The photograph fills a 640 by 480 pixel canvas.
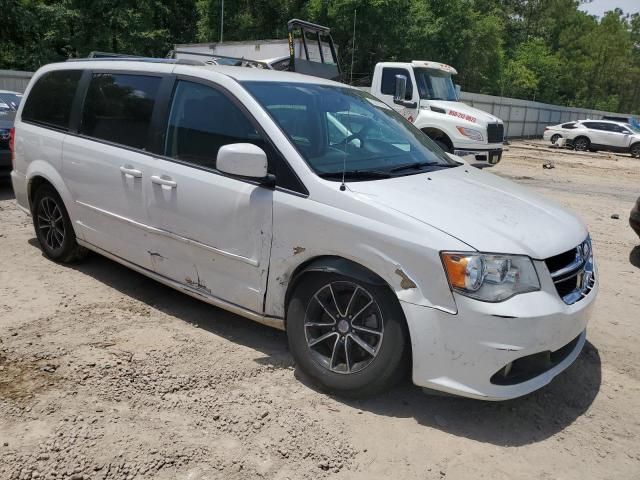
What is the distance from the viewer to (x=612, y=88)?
66250 millimetres

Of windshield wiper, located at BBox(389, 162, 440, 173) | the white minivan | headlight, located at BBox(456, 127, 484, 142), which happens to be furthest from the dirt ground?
headlight, located at BBox(456, 127, 484, 142)

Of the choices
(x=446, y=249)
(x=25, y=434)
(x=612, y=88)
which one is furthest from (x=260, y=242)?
(x=612, y=88)

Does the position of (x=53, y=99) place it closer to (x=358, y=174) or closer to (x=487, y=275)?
(x=358, y=174)

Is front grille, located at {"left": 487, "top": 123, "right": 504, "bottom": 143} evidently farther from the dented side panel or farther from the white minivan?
the dented side panel

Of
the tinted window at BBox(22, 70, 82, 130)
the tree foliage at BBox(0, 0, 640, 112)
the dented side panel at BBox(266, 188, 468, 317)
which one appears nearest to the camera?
the dented side panel at BBox(266, 188, 468, 317)

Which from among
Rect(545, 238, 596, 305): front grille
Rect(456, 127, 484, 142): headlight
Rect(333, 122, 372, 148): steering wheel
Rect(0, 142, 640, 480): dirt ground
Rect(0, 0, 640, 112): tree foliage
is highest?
Rect(0, 0, 640, 112): tree foliage

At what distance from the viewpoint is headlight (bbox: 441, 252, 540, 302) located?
2.80 m

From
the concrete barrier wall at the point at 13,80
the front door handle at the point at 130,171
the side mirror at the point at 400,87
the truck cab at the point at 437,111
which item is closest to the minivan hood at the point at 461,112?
the truck cab at the point at 437,111

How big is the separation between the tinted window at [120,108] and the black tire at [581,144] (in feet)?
88.7

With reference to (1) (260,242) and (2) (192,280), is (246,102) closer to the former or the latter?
(1) (260,242)

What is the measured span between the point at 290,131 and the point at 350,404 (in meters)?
1.66

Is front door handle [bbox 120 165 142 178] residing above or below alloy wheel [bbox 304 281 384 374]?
above

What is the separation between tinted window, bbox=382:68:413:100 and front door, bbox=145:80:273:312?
397 inches

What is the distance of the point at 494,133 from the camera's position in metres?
13.3
